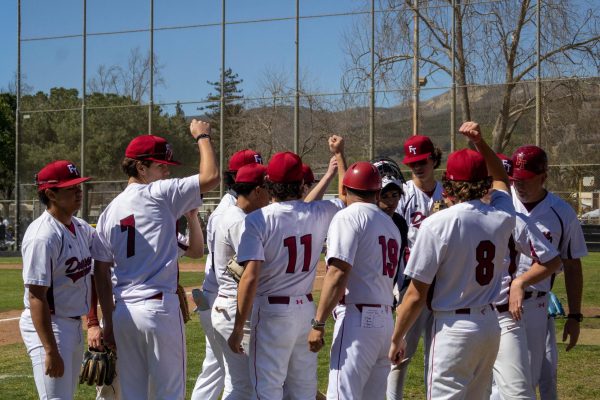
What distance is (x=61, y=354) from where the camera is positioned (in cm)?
518

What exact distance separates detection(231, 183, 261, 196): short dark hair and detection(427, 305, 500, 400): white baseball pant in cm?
169

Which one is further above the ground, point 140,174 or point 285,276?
point 140,174

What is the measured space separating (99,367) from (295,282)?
139cm

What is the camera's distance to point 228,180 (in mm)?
6602

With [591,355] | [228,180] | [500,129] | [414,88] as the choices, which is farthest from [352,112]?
[228,180]

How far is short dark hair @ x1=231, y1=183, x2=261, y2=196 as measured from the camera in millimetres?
5965

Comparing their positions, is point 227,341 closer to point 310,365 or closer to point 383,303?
point 310,365

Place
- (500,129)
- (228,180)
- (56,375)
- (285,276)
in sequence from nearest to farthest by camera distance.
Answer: (56,375)
(285,276)
(228,180)
(500,129)

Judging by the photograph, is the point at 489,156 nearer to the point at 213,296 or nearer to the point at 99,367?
the point at 213,296

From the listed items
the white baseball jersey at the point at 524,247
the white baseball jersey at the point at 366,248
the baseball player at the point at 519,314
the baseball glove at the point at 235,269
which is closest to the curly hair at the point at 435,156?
the white baseball jersey at the point at 524,247

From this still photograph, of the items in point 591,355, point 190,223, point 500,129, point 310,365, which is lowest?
point 591,355

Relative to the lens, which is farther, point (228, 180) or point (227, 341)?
point (228, 180)

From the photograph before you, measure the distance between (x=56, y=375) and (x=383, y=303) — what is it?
200 centimetres

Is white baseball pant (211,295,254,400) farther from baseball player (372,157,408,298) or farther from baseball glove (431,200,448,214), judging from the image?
baseball glove (431,200,448,214)
